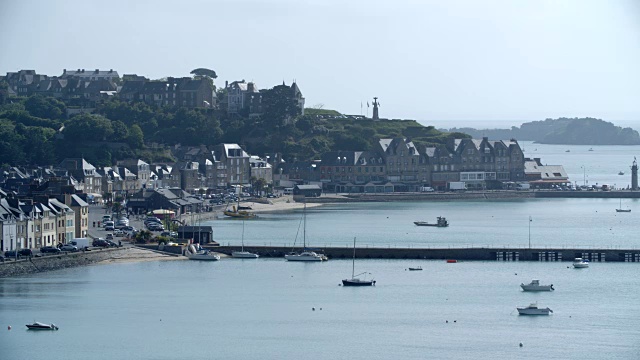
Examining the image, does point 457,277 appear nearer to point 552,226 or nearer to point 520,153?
point 552,226

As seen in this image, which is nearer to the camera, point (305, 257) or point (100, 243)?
point (100, 243)

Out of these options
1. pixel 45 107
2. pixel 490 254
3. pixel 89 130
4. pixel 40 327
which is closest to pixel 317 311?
pixel 40 327

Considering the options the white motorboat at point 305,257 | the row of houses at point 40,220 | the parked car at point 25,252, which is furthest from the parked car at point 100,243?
the white motorboat at point 305,257

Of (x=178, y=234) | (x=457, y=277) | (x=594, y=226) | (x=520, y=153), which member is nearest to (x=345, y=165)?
(x=520, y=153)

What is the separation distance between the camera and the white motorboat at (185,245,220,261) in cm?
6605

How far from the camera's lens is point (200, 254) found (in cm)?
6612

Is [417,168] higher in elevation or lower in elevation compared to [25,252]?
higher

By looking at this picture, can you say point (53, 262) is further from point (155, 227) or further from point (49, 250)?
point (155, 227)

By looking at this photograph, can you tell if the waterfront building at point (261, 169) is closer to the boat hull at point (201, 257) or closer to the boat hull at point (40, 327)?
the boat hull at point (201, 257)

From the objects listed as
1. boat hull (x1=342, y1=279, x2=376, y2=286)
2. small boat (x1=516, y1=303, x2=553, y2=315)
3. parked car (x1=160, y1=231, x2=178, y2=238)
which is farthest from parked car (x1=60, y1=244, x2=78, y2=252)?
small boat (x1=516, y1=303, x2=553, y2=315)

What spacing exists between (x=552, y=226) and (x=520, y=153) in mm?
39695

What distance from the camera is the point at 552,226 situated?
8850 centimetres

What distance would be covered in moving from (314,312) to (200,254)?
47.6 feet

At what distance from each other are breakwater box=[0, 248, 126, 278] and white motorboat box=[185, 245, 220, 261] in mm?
3230
